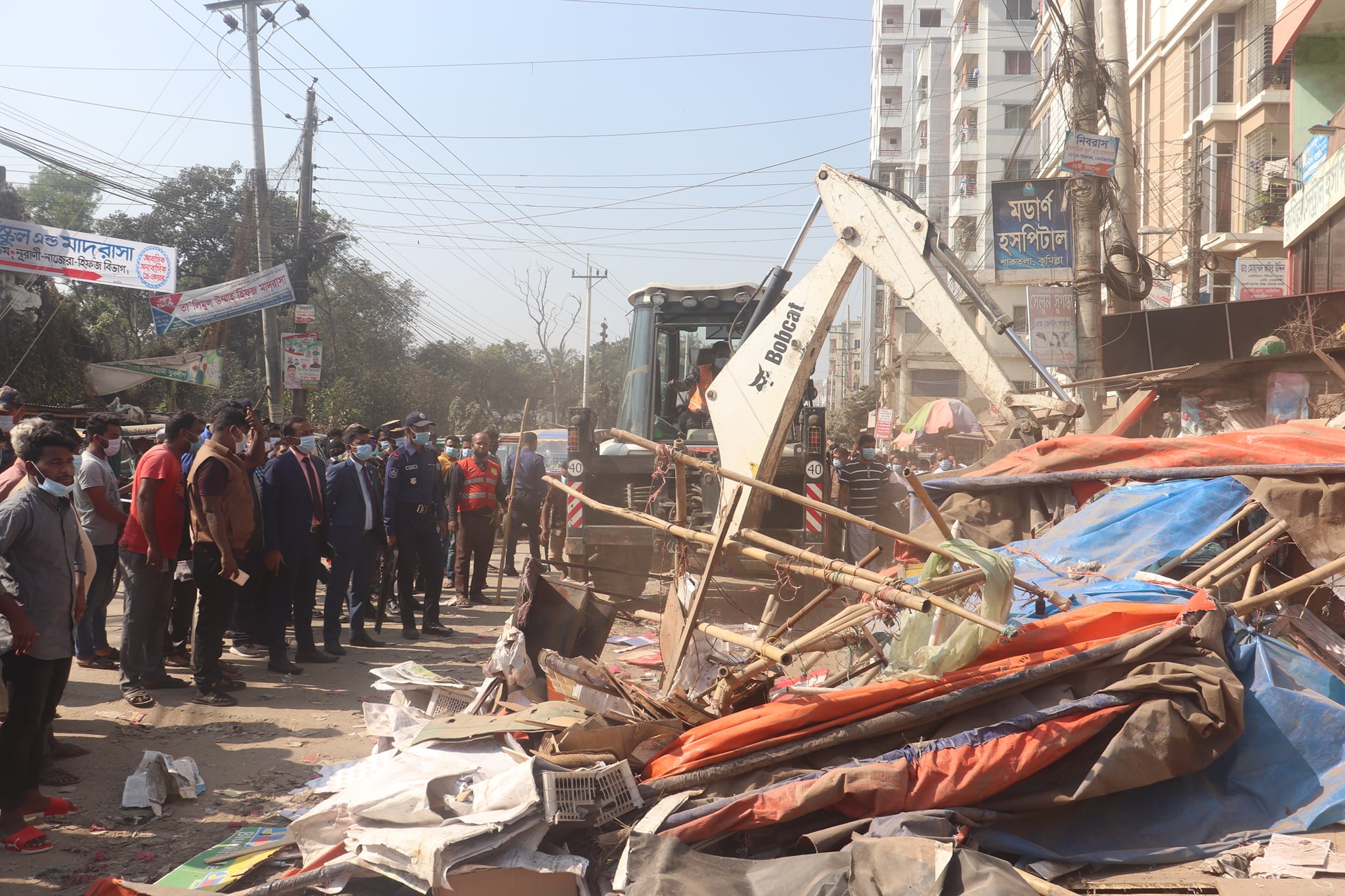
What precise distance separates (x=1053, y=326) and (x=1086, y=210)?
159 cm

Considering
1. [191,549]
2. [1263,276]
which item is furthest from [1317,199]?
[191,549]

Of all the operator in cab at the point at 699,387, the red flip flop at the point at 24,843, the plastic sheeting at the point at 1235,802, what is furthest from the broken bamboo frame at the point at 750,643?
the operator in cab at the point at 699,387

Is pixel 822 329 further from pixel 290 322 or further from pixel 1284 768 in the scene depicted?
pixel 290 322

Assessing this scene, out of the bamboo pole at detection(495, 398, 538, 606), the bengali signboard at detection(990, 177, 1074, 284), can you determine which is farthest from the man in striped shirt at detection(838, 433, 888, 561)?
the bamboo pole at detection(495, 398, 538, 606)

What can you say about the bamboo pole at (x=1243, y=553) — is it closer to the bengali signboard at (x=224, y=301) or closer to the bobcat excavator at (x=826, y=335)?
the bobcat excavator at (x=826, y=335)

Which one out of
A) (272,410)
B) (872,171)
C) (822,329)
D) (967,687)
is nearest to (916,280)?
(822,329)

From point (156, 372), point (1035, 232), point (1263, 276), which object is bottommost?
point (156, 372)

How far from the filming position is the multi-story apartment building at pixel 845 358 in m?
79.4

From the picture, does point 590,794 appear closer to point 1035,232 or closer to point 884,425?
point 1035,232

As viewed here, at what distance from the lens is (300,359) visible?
17.3m

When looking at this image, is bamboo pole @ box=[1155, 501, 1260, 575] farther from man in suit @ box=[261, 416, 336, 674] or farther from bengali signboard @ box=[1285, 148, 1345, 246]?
bengali signboard @ box=[1285, 148, 1345, 246]

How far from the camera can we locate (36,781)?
14.7 ft

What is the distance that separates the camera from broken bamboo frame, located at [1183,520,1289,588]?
5324mm

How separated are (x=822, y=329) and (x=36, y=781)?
539 cm
